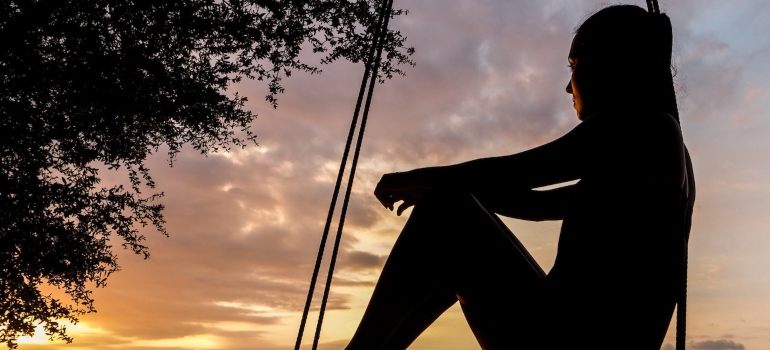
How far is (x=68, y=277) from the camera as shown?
8.41 metres

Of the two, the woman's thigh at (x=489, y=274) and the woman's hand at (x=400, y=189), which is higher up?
the woman's hand at (x=400, y=189)

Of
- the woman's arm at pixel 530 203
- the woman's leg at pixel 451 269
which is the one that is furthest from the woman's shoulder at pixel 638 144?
the woman's arm at pixel 530 203

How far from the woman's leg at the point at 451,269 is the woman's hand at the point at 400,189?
0.14 m

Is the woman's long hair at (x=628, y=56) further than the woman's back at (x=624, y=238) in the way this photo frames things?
Yes

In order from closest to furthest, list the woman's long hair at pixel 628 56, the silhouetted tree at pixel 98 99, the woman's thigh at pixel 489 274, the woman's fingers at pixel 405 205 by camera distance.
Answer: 1. the woman's thigh at pixel 489 274
2. the woman's long hair at pixel 628 56
3. the woman's fingers at pixel 405 205
4. the silhouetted tree at pixel 98 99

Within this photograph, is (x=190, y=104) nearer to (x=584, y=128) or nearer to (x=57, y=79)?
(x=57, y=79)

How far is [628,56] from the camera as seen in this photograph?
5.77 feet

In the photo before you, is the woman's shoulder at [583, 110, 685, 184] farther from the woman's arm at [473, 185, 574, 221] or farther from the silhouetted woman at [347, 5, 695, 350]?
the woman's arm at [473, 185, 574, 221]

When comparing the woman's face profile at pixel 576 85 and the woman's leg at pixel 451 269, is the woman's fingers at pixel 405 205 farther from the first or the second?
the woman's face profile at pixel 576 85

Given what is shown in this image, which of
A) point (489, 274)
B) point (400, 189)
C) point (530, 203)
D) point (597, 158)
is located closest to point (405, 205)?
point (400, 189)

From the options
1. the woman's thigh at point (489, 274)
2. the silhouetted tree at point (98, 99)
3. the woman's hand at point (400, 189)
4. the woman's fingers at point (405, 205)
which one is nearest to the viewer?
the woman's thigh at point (489, 274)

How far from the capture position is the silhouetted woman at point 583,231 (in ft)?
4.81

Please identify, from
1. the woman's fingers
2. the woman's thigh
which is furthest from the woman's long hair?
the woman's fingers

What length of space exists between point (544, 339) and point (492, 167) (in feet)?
1.52
